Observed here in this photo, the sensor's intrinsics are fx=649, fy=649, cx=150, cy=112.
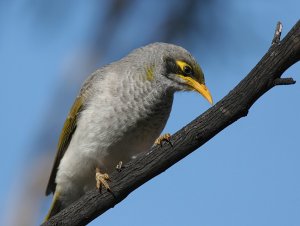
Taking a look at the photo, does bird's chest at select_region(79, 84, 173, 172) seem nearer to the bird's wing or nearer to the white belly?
the white belly

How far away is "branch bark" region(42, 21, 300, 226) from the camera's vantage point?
4773 millimetres

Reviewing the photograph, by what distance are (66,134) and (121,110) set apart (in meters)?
0.98

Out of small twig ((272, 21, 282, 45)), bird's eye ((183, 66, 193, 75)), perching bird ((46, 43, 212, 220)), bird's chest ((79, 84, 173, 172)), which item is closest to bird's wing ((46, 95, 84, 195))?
perching bird ((46, 43, 212, 220))

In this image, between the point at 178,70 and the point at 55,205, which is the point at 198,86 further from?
the point at 55,205

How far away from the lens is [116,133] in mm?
6188

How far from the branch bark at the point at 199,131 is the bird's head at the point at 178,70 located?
115cm

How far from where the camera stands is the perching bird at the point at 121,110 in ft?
20.4

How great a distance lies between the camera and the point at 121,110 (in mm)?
6211

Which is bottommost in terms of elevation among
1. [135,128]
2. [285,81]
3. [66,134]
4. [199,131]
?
[285,81]

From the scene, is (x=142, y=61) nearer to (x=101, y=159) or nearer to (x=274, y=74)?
(x=101, y=159)

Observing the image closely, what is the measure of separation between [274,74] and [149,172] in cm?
137

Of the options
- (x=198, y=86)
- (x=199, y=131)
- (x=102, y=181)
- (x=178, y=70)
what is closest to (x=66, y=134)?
(x=102, y=181)

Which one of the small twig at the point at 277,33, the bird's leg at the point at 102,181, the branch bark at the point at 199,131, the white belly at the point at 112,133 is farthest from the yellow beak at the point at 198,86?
the small twig at the point at 277,33

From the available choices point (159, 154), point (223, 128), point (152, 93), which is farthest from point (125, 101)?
point (223, 128)
